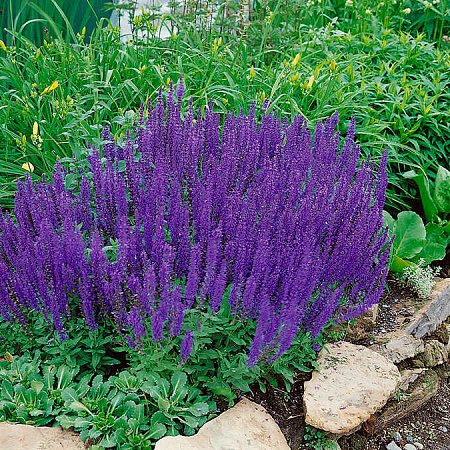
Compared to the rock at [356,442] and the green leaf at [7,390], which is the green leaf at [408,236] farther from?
the green leaf at [7,390]

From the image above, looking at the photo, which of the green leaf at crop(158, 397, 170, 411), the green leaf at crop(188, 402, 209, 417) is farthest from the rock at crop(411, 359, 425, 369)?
the green leaf at crop(158, 397, 170, 411)

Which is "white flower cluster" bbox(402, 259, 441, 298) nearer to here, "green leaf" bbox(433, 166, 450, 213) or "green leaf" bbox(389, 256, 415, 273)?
"green leaf" bbox(389, 256, 415, 273)

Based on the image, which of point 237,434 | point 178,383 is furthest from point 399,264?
point 178,383

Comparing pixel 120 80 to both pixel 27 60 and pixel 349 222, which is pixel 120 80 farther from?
pixel 349 222

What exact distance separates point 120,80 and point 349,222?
244 cm

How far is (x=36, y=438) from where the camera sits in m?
2.28

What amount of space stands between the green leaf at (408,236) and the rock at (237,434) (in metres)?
1.89

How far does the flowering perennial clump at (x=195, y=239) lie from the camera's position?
7.81 ft

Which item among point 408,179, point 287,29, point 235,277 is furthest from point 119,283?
point 287,29

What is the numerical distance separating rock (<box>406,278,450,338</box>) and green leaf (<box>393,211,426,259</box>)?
0.30m

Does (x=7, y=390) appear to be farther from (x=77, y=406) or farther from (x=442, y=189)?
(x=442, y=189)

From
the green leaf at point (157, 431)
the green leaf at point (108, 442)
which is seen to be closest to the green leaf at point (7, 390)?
the green leaf at point (108, 442)

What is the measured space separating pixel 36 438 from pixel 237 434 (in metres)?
0.82

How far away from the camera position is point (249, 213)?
267 cm
